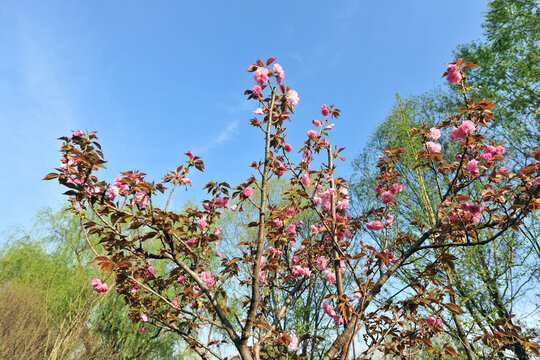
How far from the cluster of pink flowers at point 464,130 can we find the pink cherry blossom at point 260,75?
5.42ft

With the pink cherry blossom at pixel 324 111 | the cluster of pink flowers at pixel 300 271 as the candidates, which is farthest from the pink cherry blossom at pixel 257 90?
the cluster of pink flowers at pixel 300 271

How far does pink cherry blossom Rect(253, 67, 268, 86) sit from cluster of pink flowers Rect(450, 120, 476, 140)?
1653 millimetres

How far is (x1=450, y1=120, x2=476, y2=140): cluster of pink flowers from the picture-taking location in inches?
91.0

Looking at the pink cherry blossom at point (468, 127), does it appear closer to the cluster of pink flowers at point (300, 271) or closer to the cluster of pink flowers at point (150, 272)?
the cluster of pink flowers at point (300, 271)

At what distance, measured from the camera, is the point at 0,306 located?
9164mm

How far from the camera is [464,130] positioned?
2.36 m

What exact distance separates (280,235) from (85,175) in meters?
1.86

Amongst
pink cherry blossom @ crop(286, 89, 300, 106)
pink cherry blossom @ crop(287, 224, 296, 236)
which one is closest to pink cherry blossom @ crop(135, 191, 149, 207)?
pink cherry blossom @ crop(286, 89, 300, 106)

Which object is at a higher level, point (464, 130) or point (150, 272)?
point (464, 130)

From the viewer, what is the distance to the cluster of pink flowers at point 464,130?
2312 millimetres

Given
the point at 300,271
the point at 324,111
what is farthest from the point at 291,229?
the point at 324,111

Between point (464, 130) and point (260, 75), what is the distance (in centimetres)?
173

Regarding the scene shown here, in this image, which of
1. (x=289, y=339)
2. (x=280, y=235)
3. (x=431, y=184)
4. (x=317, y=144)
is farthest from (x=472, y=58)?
(x=289, y=339)

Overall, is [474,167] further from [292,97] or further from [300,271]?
[300,271]
